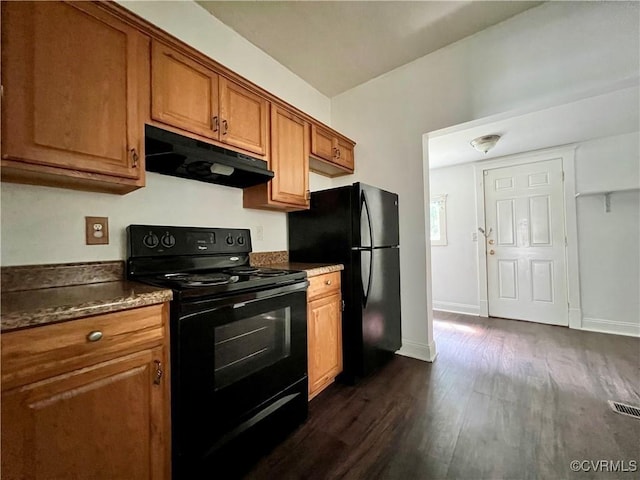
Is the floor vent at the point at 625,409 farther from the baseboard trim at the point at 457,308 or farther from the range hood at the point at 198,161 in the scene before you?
the range hood at the point at 198,161

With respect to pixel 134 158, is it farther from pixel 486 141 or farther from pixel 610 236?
pixel 610 236

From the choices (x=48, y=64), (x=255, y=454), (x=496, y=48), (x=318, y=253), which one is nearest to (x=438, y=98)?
(x=496, y=48)

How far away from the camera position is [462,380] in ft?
6.94

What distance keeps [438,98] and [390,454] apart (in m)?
2.68

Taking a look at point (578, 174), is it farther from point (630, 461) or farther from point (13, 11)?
point (13, 11)

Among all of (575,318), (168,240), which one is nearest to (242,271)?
(168,240)

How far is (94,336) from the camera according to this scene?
0.86 m

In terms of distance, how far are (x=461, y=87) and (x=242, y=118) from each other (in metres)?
1.87

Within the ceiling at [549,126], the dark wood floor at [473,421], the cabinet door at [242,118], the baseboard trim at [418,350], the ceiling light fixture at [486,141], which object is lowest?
the dark wood floor at [473,421]

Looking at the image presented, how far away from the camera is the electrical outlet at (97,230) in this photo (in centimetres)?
134

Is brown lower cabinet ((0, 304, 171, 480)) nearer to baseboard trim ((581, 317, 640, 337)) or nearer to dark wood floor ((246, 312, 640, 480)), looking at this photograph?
dark wood floor ((246, 312, 640, 480))

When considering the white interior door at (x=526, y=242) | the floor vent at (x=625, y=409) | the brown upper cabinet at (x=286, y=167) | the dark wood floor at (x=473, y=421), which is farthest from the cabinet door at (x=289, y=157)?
the white interior door at (x=526, y=242)

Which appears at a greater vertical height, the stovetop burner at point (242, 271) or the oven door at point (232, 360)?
the stovetop burner at point (242, 271)
